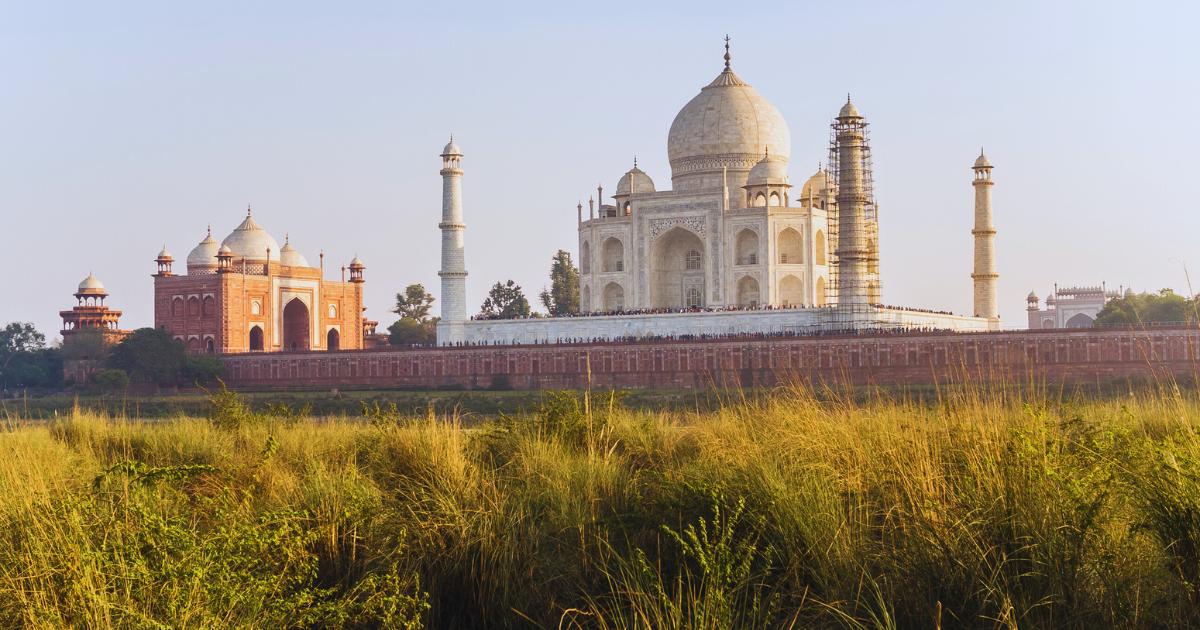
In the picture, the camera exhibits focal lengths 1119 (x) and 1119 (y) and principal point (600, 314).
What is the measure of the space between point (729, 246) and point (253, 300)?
20.9 metres

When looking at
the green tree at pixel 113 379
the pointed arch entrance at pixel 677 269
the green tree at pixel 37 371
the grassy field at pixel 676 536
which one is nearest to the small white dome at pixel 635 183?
the pointed arch entrance at pixel 677 269

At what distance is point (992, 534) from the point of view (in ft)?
15.9

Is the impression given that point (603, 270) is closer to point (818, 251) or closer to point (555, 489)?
point (818, 251)

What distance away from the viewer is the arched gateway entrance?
50.2 metres

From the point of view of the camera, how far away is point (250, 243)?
50.1m

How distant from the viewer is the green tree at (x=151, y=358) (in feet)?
126

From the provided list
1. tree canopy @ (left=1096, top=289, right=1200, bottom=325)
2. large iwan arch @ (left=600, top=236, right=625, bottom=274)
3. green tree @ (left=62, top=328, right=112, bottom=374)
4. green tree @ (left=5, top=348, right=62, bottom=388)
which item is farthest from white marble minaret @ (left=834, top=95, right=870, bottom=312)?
green tree @ (left=5, top=348, right=62, bottom=388)

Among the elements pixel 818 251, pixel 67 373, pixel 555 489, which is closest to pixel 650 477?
pixel 555 489

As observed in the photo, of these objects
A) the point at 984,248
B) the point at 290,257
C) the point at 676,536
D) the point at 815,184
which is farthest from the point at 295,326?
the point at 676,536

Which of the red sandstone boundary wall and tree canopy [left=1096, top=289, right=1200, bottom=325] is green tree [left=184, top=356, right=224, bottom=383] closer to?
the red sandstone boundary wall

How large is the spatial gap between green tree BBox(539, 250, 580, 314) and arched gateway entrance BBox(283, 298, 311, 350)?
13.0 meters

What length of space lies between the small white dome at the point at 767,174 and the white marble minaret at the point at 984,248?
6.65 metres

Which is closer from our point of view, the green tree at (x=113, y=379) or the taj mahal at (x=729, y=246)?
the taj mahal at (x=729, y=246)

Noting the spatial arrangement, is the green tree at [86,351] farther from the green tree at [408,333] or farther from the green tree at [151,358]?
the green tree at [408,333]
